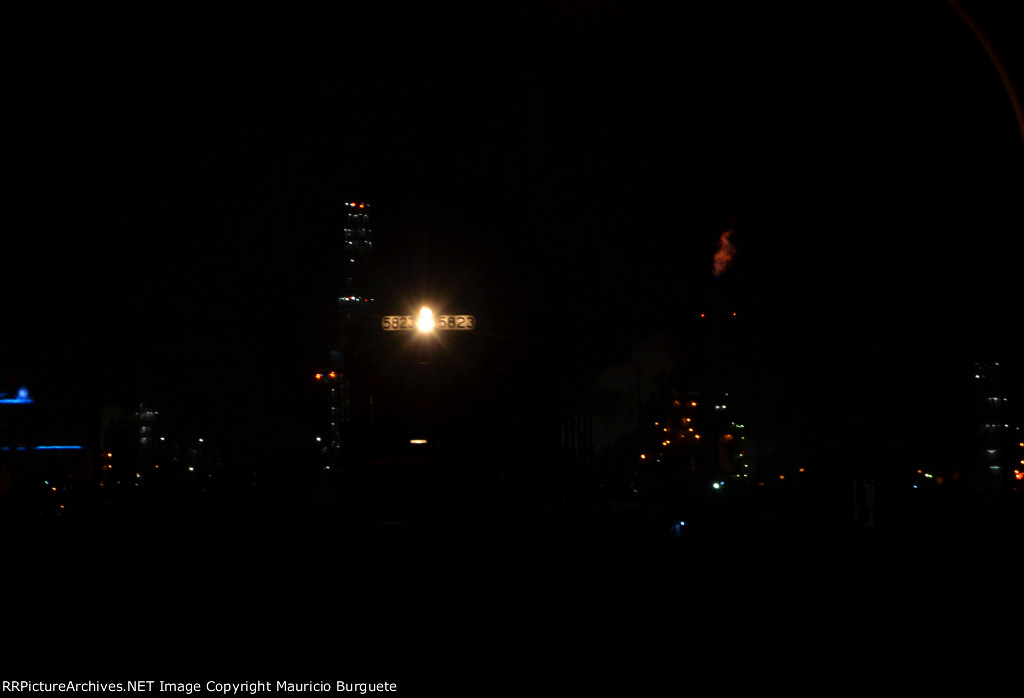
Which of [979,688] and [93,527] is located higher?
[93,527]

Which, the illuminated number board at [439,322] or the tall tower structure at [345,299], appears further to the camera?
the tall tower structure at [345,299]

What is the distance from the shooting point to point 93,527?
12805 mm

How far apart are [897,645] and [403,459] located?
63.5ft

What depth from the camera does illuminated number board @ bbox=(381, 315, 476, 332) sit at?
952 inches

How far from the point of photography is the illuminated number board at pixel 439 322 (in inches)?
952

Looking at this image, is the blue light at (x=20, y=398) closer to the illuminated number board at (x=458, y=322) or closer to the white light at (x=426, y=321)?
the illuminated number board at (x=458, y=322)

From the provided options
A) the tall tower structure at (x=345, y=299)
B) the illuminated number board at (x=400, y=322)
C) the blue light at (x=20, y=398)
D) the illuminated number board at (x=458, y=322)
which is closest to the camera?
the illuminated number board at (x=458, y=322)

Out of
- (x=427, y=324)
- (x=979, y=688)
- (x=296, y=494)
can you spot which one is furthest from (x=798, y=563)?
(x=296, y=494)

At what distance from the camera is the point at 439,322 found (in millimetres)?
24125

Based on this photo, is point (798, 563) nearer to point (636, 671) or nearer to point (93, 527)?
point (636, 671)

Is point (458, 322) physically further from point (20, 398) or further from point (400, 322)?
point (20, 398)

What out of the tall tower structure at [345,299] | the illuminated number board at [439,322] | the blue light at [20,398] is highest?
the tall tower structure at [345,299]

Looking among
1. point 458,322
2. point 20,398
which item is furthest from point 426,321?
point 20,398

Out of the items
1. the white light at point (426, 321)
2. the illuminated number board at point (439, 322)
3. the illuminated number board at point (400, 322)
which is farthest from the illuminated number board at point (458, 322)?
the white light at point (426, 321)
